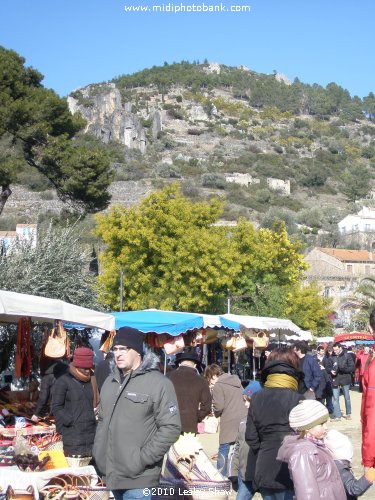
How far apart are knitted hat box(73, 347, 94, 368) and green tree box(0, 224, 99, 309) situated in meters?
13.1

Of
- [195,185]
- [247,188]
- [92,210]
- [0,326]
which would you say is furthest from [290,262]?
[247,188]

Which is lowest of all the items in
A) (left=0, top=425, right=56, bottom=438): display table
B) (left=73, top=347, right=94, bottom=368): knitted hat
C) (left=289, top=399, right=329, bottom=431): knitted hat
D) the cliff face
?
(left=0, top=425, right=56, bottom=438): display table

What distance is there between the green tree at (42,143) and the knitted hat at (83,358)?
18.6m

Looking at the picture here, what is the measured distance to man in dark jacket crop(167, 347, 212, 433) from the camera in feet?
28.2

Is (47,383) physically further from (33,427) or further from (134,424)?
(134,424)

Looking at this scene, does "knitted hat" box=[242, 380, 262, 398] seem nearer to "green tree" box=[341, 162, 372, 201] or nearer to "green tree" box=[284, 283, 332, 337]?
"green tree" box=[284, 283, 332, 337]

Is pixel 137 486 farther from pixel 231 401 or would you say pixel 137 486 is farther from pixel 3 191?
pixel 3 191

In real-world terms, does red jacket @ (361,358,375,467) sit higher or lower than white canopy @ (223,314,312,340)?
higher

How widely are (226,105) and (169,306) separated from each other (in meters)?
162

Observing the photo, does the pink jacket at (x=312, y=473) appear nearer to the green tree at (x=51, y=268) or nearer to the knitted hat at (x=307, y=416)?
the knitted hat at (x=307, y=416)

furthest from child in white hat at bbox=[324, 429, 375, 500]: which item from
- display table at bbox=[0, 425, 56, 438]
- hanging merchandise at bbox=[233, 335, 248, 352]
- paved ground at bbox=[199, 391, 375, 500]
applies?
hanging merchandise at bbox=[233, 335, 248, 352]

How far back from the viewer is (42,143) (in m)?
27.6

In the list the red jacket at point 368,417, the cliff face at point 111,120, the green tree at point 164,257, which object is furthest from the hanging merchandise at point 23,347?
the cliff face at point 111,120

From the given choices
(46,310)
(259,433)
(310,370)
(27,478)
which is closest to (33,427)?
(46,310)
